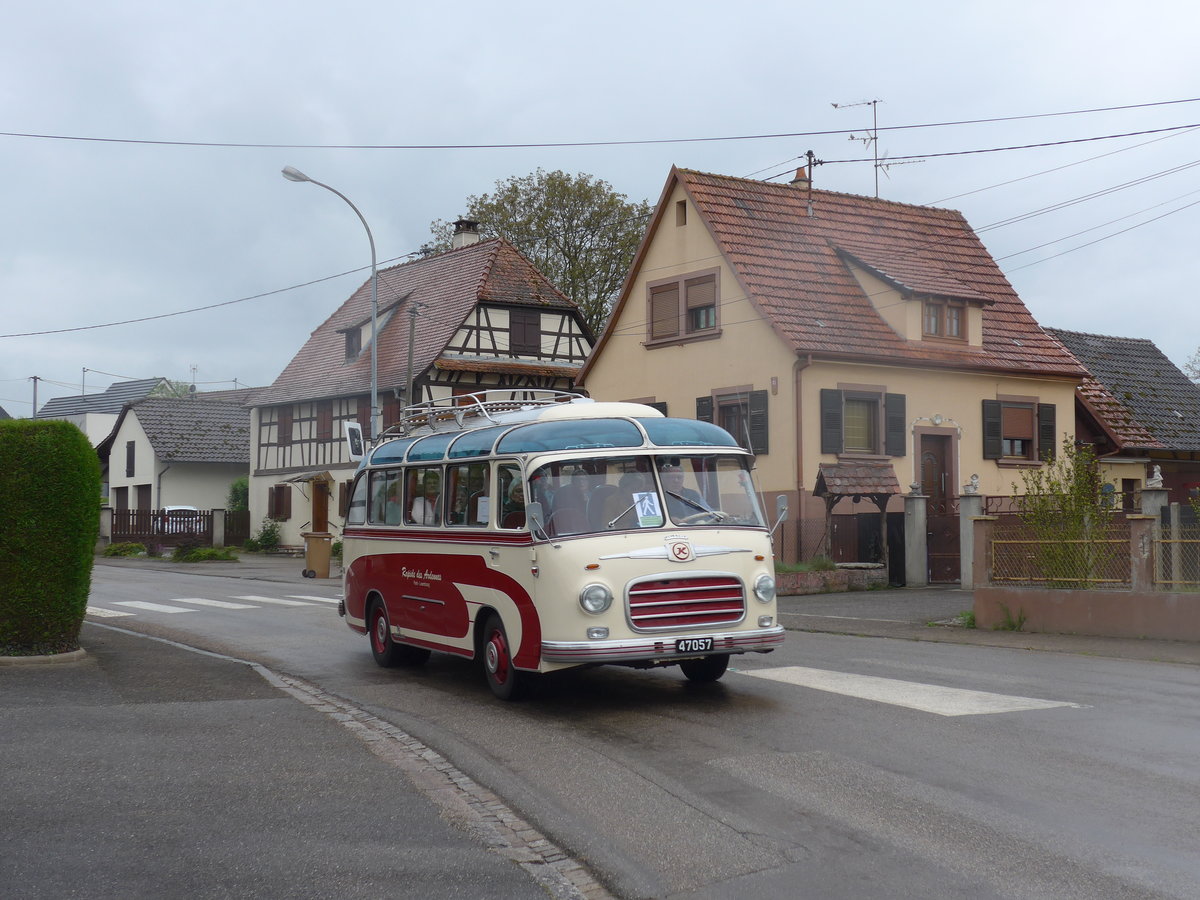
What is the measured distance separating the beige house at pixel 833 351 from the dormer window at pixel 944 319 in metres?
0.05

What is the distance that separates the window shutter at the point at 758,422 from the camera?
30.2m

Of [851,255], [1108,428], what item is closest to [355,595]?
[851,255]

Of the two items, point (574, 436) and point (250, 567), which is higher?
point (574, 436)

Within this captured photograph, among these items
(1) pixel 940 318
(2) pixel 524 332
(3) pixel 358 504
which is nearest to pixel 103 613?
(3) pixel 358 504

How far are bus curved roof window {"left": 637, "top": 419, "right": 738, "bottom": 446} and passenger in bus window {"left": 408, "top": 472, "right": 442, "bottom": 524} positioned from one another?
8.23 ft

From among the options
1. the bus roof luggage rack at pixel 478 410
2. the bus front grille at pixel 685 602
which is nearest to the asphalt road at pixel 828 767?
the bus front grille at pixel 685 602

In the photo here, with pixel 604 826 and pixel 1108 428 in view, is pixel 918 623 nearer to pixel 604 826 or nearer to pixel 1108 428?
pixel 604 826

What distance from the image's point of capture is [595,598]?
1035 cm

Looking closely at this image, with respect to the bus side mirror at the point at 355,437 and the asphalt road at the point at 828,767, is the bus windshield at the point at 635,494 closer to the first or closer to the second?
the asphalt road at the point at 828,767

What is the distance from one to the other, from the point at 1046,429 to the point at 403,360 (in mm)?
21709

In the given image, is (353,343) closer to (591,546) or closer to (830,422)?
(830,422)

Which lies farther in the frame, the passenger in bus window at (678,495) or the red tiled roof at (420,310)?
the red tiled roof at (420,310)

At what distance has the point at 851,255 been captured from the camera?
32938 millimetres

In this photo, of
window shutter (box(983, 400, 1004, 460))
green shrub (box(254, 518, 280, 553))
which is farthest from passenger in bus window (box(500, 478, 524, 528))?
green shrub (box(254, 518, 280, 553))
